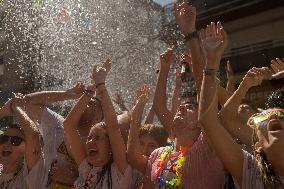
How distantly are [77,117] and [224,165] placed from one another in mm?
1542

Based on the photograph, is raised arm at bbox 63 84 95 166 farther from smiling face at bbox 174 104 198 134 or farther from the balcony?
the balcony

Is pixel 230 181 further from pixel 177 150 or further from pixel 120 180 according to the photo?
pixel 120 180

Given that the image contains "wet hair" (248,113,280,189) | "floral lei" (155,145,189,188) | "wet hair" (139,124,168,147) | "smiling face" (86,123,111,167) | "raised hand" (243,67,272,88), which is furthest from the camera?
"wet hair" (139,124,168,147)

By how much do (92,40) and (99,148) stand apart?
1297cm

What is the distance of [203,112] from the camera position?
2.56 metres

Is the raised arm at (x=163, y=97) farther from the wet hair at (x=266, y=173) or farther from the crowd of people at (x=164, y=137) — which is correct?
the wet hair at (x=266, y=173)

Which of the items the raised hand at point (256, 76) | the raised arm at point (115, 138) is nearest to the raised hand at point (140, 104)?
the raised arm at point (115, 138)

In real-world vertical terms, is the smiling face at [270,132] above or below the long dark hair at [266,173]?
above

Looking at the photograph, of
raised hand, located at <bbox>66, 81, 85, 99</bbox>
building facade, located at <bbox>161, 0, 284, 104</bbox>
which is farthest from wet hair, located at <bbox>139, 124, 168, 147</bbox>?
building facade, located at <bbox>161, 0, 284, 104</bbox>

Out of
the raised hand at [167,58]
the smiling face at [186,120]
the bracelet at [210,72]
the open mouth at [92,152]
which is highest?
the raised hand at [167,58]

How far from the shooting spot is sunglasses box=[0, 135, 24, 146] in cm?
438

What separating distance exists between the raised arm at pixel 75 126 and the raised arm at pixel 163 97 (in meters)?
0.63

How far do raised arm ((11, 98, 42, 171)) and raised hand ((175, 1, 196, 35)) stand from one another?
68.7 inches

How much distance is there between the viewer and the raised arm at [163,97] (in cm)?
405
